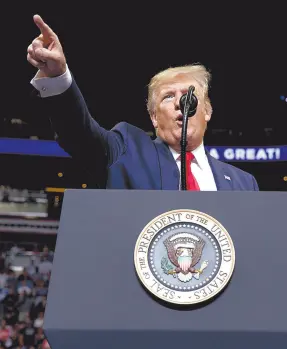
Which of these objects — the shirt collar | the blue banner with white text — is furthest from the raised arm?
the blue banner with white text

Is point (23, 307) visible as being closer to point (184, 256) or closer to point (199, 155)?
point (199, 155)

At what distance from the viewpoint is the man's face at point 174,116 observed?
1285 mm

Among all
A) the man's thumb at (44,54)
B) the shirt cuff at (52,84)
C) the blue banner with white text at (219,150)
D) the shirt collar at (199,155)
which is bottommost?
the shirt collar at (199,155)

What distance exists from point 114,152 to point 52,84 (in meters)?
→ 0.22

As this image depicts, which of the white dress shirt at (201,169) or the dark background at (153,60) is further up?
the dark background at (153,60)

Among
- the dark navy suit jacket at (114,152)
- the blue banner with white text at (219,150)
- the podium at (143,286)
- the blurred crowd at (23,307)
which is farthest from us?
the blue banner with white text at (219,150)

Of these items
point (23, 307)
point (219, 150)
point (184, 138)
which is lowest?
point (184, 138)

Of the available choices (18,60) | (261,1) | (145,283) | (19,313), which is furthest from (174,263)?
(19,313)

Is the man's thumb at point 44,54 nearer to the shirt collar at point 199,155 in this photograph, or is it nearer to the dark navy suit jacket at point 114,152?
the dark navy suit jacket at point 114,152

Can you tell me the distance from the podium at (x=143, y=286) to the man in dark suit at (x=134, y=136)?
0.33 m

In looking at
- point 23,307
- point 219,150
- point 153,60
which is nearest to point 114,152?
point 153,60

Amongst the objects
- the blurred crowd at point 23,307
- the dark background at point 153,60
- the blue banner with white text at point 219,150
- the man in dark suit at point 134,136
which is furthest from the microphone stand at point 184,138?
the blue banner with white text at point 219,150

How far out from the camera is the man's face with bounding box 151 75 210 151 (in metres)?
1.29

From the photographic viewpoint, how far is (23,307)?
8.70 m
